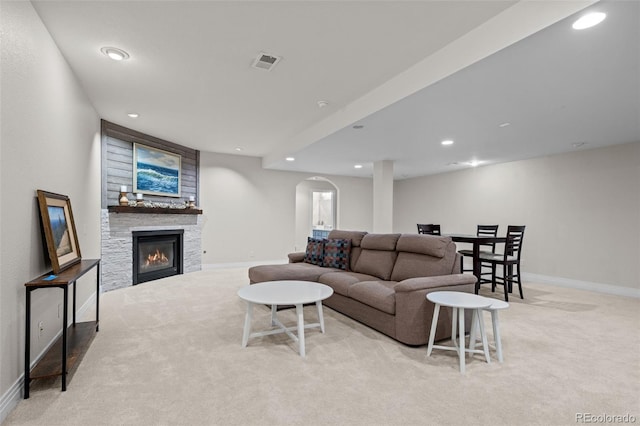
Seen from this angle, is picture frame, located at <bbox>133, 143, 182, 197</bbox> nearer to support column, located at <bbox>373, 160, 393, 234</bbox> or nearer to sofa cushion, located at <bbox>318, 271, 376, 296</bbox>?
sofa cushion, located at <bbox>318, 271, 376, 296</bbox>

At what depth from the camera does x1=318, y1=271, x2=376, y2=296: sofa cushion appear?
356 centimetres

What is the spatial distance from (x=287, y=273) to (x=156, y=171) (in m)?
3.52

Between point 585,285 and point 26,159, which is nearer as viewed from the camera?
point 26,159

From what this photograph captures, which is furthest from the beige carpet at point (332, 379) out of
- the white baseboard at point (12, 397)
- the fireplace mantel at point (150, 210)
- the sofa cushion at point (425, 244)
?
the fireplace mantel at point (150, 210)

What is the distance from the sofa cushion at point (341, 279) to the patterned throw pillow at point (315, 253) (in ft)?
1.91

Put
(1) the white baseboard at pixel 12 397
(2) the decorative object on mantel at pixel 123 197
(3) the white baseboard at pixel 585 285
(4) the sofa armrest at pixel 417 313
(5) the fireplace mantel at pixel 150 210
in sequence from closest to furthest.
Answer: (1) the white baseboard at pixel 12 397 < (4) the sofa armrest at pixel 417 313 < (3) the white baseboard at pixel 585 285 < (5) the fireplace mantel at pixel 150 210 < (2) the decorative object on mantel at pixel 123 197

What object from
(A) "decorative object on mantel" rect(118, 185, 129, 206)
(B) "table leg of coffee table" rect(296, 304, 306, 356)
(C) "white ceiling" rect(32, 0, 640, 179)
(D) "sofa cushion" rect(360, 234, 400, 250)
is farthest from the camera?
(A) "decorative object on mantel" rect(118, 185, 129, 206)

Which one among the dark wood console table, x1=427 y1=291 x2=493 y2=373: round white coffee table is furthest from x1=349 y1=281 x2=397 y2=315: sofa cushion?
the dark wood console table

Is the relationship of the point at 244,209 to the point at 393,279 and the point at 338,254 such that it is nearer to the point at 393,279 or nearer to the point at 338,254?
the point at 338,254

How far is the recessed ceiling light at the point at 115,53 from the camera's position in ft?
9.37

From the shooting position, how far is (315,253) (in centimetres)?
467

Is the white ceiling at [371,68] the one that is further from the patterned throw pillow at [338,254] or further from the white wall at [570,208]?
the patterned throw pillow at [338,254]

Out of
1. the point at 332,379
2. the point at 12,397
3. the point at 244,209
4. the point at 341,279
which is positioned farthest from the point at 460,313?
the point at 244,209

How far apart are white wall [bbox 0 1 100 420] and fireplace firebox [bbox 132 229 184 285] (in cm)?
249
